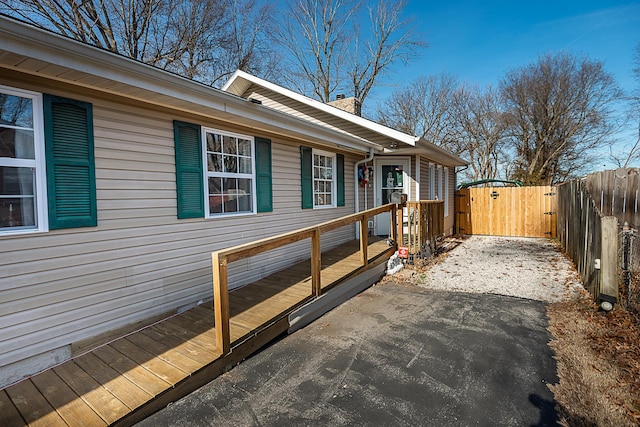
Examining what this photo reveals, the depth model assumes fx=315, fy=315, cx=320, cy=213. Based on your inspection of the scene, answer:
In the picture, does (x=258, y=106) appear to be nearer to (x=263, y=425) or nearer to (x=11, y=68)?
(x=11, y=68)

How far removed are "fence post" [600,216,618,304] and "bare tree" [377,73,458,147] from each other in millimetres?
20607

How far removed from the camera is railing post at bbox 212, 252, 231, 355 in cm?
281

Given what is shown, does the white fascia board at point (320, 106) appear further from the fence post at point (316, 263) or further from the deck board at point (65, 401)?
the deck board at point (65, 401)

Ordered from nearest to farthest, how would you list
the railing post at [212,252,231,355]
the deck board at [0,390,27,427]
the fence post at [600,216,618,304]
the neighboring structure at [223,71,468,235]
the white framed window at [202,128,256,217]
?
the deck board at [0,390,27,427] → the railing post at [212,252,231,355] → the fence post at [600,216,618,304] → the white framed window at [202,128,256,217] → the neighboring structure at [223,71,468,235]

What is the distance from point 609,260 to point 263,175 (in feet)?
16.1

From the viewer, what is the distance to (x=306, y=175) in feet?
21.0

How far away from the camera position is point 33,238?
283 cm

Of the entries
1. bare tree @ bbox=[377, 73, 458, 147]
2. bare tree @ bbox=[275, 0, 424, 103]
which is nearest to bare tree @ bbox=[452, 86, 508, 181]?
bare tree @ bbox=[377, 73, 458, 147]

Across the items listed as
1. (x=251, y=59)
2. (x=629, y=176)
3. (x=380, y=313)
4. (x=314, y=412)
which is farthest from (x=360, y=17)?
(x=314, y=412)

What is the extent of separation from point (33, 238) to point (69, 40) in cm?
173

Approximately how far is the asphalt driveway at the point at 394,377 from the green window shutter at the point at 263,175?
2.13 meters

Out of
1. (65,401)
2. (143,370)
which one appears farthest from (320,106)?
(65,401)

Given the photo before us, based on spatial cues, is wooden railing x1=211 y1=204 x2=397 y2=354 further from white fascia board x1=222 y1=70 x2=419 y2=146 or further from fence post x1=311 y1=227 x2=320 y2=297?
white fascia board x1=222 y1=70 x2=419 y2=146

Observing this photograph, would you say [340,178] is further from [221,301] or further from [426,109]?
[426,109]
